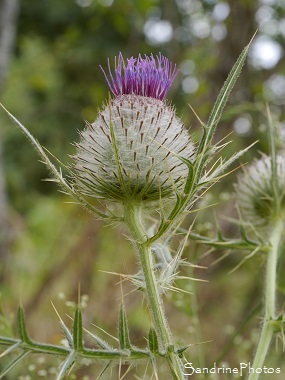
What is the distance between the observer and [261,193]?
227 cm

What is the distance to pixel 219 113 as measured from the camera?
145 centimetres

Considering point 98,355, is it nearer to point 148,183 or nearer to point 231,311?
point 148,183

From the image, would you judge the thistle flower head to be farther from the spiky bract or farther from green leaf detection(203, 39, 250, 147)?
green leaf detection(203, 39, 250, 147)

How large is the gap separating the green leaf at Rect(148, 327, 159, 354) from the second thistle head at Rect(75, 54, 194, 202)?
0.37 metres

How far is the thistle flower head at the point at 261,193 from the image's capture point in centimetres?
223

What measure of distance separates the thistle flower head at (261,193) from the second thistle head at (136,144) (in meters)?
0.64

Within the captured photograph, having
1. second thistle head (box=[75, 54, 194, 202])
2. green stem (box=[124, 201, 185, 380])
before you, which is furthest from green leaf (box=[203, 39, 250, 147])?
green stem (box=[124, 201, 185, 380])

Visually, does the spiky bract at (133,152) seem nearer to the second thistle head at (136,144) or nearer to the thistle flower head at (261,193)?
the second thistle head at (136,144)

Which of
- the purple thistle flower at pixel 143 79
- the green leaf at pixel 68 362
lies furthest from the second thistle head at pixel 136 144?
the green leaf at pixel 68 362

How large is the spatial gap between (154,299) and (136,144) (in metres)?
0.43

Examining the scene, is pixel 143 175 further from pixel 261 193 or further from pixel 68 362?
pixel 261 193

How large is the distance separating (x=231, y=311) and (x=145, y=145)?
18.2 ft

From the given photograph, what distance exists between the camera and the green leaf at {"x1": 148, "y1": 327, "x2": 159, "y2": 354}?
132 cm

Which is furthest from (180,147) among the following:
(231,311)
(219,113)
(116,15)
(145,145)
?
(231,311)
